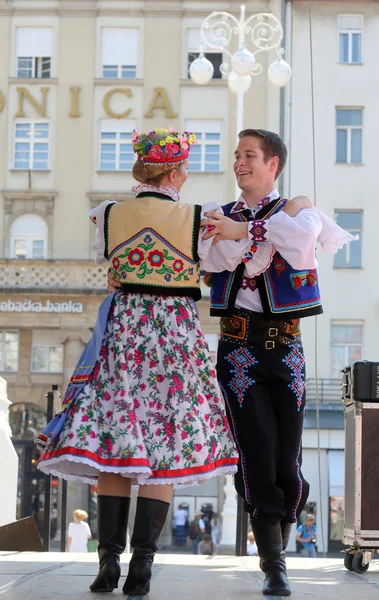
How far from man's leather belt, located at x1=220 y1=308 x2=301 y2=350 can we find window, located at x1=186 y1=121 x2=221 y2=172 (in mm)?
29413

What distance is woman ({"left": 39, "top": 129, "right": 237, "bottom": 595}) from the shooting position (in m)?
4.48

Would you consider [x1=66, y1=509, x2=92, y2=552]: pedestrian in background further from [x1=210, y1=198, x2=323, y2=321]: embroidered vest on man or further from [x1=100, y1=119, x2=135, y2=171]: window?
[x1=100, y1=119, x2=135, y2=171]: window

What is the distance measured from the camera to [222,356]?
4977 millimetres

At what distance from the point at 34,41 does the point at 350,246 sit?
11038 millimetres

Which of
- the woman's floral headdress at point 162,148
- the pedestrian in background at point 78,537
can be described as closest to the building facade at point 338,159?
the pedestrian in background at point 78,537

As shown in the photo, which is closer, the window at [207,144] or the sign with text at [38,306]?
the sign with text at [38,306]

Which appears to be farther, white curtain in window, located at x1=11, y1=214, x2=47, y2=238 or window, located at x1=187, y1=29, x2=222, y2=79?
window, located at x1=187, y1=29, x2=222, y2=79

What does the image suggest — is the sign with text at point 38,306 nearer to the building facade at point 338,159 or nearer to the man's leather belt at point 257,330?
the building facade at point 338,159

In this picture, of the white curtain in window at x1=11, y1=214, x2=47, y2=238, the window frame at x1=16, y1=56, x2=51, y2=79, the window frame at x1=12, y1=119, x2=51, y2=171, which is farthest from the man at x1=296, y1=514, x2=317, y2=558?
the window frame at x1=16, y1=56, x2=51, y2=79

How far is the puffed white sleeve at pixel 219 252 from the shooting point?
15.8 feet

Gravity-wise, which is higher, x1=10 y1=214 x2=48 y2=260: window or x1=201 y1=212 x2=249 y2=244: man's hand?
x1=10 y1=214 x2=48 y2=260: window

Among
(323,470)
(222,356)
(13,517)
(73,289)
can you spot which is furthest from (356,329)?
(222,356)

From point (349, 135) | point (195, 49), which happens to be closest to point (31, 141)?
point (195, 49)

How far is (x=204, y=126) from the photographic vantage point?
34250 millimetres
